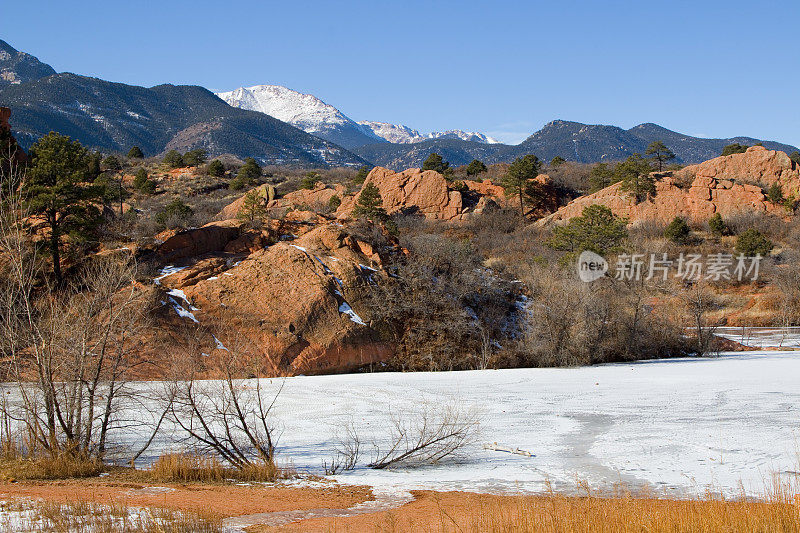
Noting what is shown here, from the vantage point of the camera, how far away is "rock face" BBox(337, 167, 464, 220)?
5169 cm

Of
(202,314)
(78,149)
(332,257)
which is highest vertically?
(78,149)

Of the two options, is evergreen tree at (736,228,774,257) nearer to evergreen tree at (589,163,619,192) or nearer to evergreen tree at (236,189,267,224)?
evergreen tree at (589,163,619,192)

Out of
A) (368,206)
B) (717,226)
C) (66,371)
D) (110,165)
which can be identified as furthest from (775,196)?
(66,371)

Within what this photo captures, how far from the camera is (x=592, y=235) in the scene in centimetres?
3491

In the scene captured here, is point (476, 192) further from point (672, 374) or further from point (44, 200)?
point (44, 200)

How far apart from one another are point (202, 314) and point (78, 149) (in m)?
7.48

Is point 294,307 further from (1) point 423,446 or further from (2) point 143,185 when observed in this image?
(2) point 143,185

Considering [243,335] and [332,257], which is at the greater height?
[332,257]

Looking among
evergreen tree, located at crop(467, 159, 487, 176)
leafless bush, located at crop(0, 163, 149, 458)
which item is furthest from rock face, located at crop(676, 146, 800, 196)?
leafless bush, located at crop(0, 163, 149, 458)

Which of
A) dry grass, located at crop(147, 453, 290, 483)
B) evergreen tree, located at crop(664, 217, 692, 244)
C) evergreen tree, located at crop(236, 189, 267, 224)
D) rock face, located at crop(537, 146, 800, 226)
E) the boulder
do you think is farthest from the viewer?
rock face, located at crop(537, 146, 800, 226)

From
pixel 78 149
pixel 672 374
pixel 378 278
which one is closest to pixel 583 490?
pixel 672 374

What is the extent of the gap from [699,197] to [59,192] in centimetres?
4800

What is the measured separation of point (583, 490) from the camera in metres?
8.63

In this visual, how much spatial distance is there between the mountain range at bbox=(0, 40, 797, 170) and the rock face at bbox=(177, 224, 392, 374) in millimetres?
80406
